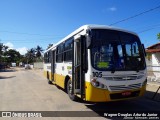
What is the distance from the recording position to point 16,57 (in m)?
143

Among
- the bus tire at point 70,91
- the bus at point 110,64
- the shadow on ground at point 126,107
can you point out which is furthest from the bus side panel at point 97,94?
the bus tire at point 70,91

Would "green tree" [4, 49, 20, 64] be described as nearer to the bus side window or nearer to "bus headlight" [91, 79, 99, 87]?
the bus side window

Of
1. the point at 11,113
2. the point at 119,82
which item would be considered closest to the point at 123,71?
the point at 119,82

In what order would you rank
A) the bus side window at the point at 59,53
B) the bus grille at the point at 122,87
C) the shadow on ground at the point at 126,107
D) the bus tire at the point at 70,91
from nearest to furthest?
1. the bus grille at the point at 122,87
2. the shadow on ground at the point at 126,107
3. the bus tire at the point at 70,91
4. the bus side window at the point at 59,53

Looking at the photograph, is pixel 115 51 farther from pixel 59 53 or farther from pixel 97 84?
pixel 59 53

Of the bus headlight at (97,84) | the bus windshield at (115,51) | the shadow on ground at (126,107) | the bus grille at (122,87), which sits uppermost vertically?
the bus windshield at (115,51)

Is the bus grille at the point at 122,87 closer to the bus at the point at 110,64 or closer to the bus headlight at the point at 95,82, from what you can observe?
the bus at the point at 110,64

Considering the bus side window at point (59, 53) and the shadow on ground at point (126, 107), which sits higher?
the bus side window at point (59, 53)

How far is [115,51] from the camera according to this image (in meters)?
8.22

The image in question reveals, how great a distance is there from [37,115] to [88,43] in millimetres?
3050

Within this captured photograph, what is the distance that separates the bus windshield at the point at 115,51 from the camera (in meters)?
7.92

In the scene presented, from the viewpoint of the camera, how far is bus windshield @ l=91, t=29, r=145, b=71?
7.92m

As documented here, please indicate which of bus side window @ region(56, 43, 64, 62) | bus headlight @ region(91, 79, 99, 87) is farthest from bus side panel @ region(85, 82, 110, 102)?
bus side window @ region(56, 43, 64, 62)

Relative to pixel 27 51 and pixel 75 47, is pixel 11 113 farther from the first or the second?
pixel 27 51
